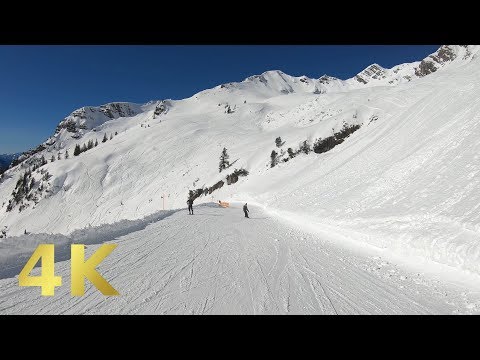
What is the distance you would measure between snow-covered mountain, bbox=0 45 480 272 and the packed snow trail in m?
2.48

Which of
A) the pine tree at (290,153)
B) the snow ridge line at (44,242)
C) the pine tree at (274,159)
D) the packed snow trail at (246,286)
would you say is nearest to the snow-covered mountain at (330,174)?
the pine tree at (290,153)

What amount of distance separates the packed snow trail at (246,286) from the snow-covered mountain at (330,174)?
248 cm

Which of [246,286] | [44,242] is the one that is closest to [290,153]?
[44,242]

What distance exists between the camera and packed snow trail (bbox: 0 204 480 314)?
629 cm

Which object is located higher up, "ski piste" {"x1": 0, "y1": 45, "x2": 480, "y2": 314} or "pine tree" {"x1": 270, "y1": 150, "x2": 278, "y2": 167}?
"pine tree" {"x1": 270, "y1": 150, "x2": 278, "y2": 167}

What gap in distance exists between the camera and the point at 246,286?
25.0 ft

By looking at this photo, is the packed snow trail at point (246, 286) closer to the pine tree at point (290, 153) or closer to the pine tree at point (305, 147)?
the pine tree at point (305, 147)

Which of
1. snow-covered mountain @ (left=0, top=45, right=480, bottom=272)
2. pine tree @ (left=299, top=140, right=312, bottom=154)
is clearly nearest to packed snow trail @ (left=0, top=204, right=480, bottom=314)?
snow-covered mountain @ (left=0, top=45, right=480, bottom=272)

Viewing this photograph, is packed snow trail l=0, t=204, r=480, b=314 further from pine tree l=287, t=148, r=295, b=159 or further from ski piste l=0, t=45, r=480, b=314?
pine tree l=287, t=148, r=295, b=159

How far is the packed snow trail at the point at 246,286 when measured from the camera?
248 inches

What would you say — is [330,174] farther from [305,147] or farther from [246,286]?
[246,286]

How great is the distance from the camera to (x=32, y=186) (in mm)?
105250

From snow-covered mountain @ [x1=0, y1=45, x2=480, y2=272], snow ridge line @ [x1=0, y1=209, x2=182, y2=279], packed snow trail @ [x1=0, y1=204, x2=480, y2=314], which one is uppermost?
snow-covered mountain @ [x1=0, y1=45, x2=480, y2=272]
